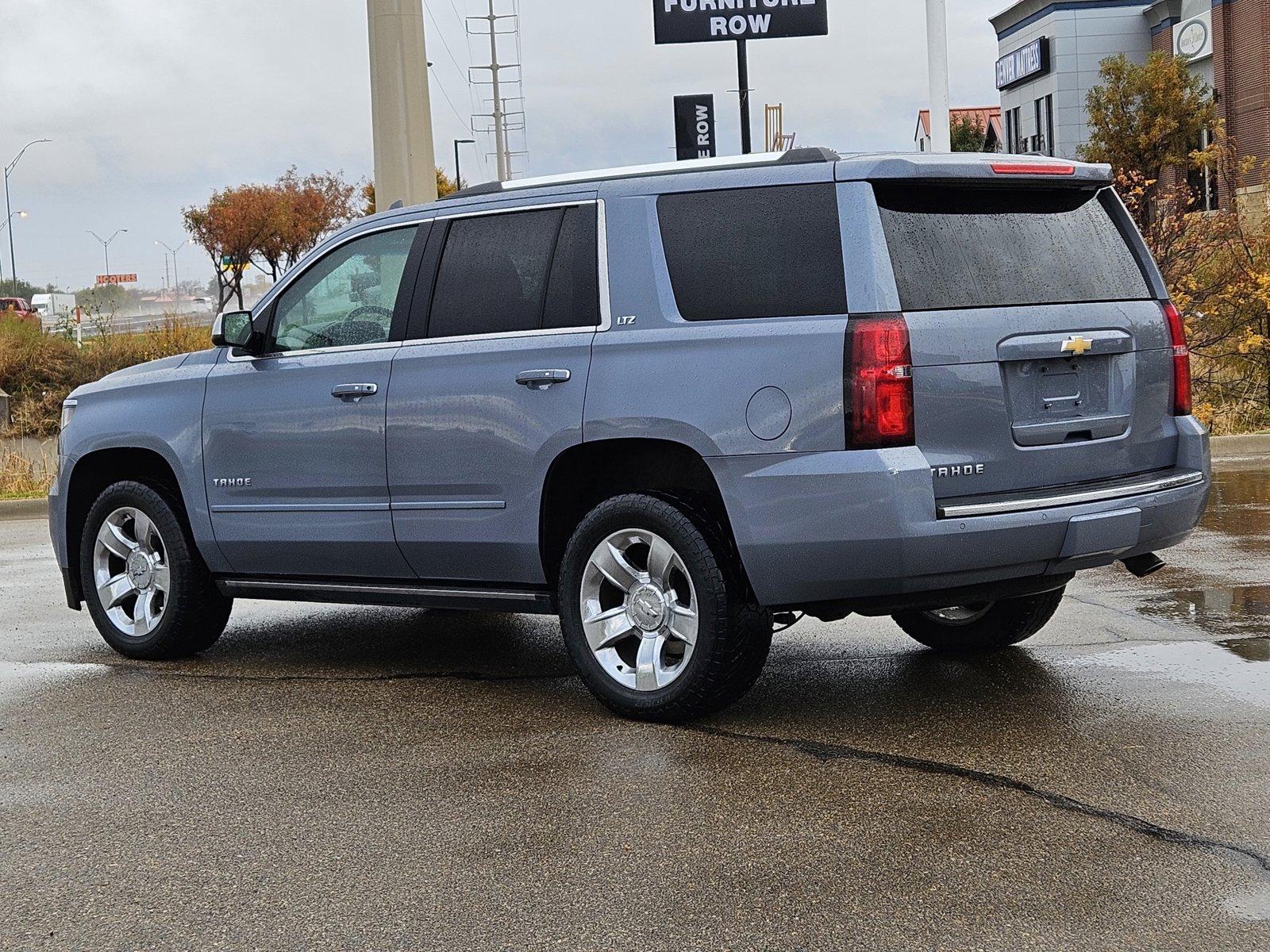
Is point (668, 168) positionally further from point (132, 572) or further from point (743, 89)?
point (743, 89)

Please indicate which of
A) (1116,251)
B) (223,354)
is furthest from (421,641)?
(1116,251)

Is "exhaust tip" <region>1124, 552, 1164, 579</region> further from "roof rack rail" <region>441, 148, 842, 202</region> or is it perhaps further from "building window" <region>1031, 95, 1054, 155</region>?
"building window" <region>1031, 95, 1054, 155</region>

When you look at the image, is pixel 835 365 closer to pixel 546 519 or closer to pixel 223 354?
pixel 546 519

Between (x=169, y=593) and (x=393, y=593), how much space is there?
1.39 m

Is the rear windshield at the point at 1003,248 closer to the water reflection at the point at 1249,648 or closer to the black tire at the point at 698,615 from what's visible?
the black tire at the point at 698,615

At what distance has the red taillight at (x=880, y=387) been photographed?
17.9 ft

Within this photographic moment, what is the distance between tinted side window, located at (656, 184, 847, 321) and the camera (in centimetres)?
569

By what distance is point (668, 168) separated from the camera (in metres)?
6.29

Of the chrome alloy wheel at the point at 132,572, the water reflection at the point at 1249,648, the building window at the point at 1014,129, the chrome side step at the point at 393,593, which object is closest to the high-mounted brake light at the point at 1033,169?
the water reflection at the point at 1249,648

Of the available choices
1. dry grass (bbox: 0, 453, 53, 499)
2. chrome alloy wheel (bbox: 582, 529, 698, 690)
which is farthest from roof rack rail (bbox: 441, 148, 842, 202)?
dry grass (bbox: 0, 453, 53, 499)

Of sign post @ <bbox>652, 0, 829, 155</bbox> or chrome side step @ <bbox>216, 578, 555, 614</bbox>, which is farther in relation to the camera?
sign post @ <bbox>652, 0, 829, 155</bbox>

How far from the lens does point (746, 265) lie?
19.4ft

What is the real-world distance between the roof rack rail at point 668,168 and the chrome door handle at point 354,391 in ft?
2.89

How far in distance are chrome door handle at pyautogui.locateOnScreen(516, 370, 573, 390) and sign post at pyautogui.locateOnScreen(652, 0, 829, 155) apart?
17614 millimetres
